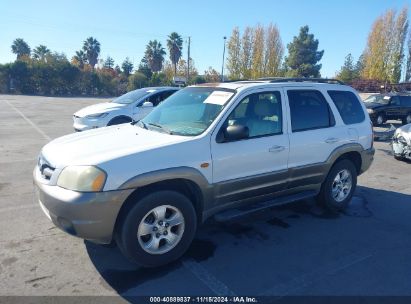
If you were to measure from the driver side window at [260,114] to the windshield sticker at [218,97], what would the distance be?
0.17m

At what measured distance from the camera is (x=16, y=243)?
3752 millimetres

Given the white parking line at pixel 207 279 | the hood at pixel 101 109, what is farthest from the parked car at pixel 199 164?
the hood at pixel 101 109

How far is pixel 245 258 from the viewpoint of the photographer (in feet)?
11.7

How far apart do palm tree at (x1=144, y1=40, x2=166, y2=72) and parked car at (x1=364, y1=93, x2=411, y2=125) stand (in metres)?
51.6

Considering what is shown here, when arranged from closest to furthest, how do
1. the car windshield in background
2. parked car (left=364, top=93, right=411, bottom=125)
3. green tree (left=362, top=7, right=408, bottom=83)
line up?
the car windshield in background < parked car (left=364, top=93, right=411, bottom=125) < green tree (left=362, top=7, right=408, bottom=83)

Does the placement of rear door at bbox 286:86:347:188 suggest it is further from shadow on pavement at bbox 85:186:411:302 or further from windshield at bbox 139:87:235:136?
windshield at bbox 139:87:235:136

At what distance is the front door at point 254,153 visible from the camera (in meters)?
3.68

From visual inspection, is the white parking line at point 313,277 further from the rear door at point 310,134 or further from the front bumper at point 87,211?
the front bumper at point 87,211

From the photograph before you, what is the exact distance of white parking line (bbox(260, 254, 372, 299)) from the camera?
3.04 meters

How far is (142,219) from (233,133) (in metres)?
1.27

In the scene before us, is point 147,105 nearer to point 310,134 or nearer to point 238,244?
point 310,134

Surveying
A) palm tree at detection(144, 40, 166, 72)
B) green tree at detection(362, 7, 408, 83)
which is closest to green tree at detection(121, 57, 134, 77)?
palm tree at detection(144, 40, 166, 72)

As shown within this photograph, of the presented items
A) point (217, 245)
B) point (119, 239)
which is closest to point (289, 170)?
point (217, 245)

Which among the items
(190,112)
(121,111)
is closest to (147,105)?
(121,111)
